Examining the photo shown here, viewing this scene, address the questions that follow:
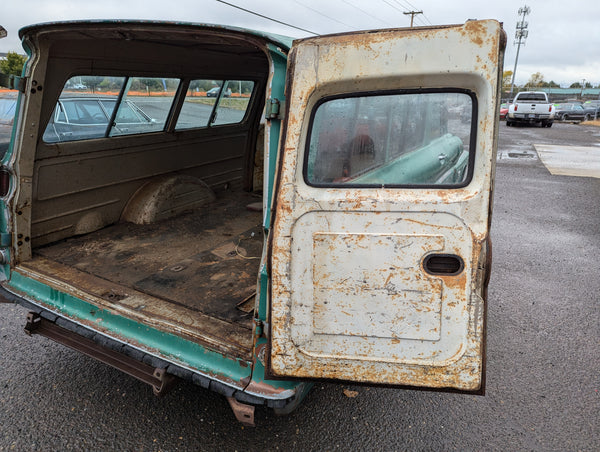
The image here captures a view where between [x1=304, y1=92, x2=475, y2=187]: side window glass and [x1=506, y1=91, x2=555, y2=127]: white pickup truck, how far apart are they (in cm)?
2434

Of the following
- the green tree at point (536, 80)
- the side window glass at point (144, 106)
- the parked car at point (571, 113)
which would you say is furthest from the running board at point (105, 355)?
the green tree at point (536, 80)

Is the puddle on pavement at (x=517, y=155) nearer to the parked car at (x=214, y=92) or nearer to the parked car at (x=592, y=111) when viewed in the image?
the parked car at (x=214, y=92)

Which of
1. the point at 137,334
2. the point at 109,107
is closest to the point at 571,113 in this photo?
the point at 109,107

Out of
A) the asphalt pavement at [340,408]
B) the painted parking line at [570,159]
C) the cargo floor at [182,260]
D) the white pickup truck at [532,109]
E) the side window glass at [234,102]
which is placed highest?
the white pickup truck at [532,109]

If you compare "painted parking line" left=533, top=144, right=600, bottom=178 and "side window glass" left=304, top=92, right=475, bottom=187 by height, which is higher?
"side window glass" left=304, top=92, right=475, bottom=187

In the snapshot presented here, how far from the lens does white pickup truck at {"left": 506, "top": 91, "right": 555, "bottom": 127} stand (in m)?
23.4

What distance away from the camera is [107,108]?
4293mm

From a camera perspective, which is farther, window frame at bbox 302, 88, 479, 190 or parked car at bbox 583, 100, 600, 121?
parked car at bbox 583, 100, 600, 121

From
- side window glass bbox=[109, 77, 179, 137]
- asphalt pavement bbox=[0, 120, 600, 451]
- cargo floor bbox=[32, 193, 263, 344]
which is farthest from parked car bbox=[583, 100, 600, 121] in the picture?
cargo floor bbox=[32, 193, 263, 344]

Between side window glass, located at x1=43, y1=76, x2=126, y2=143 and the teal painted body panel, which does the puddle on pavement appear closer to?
side window glass, located at x1=43, y1=76, x2=126, y2=143

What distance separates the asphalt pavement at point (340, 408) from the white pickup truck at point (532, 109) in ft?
72.5

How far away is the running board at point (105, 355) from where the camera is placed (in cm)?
250

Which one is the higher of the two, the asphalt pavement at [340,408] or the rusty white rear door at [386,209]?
the rusty white rear door at [386,209]

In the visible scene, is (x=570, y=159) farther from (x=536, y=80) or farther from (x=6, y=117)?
(x=536, y=80)
